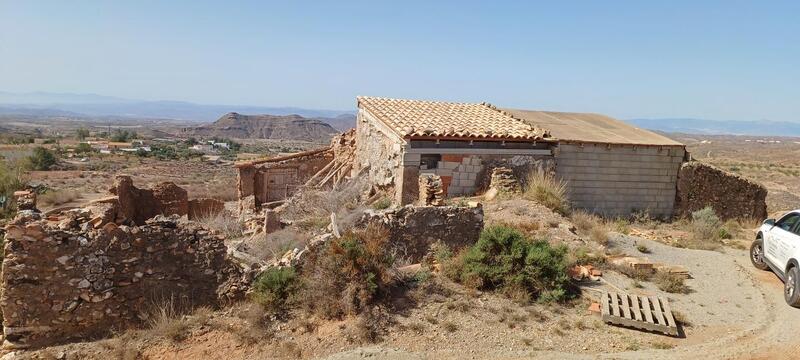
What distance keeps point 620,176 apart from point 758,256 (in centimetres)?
567

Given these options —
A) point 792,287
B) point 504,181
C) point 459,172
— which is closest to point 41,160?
point 459,172

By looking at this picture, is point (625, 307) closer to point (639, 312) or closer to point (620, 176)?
point (639, 312)

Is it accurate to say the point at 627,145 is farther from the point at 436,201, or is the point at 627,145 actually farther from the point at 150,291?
the point at 150,291

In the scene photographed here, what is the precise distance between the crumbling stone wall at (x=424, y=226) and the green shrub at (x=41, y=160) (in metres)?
44.1

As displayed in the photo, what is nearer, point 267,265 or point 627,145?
point 267,265

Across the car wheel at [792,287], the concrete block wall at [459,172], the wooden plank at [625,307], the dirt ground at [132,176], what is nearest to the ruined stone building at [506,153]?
the concrete block wall at [459,172]

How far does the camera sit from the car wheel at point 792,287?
323 inches

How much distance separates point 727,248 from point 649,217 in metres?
3.64

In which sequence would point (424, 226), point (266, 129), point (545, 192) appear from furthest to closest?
point (266, 129), point (545, 192), point (424, 226)

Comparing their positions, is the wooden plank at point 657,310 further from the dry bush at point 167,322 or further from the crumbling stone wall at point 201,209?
the crumbling stone wall at point 201,209

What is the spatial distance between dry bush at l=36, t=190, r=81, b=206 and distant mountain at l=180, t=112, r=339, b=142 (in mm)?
105387

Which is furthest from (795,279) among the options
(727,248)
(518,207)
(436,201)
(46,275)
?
(46,275)

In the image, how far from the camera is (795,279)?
8297mm

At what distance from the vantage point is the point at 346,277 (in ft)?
24.3
